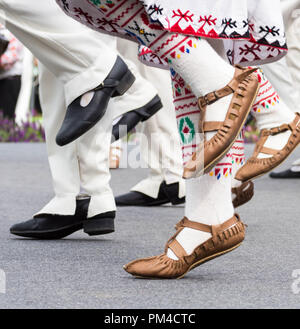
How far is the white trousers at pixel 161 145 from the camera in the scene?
3.68 meters

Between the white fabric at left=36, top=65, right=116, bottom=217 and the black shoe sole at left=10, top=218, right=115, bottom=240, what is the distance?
31mm

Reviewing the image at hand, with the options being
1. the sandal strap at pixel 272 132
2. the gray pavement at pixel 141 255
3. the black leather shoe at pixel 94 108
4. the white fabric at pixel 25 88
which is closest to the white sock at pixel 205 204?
the gray pavement at pixel 141 255

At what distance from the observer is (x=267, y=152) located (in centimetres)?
255

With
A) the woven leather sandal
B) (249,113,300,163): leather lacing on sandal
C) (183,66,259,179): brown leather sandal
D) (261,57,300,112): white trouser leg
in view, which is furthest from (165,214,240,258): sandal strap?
the woven leather sandal

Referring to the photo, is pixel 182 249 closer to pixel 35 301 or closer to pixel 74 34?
pixel 35 301

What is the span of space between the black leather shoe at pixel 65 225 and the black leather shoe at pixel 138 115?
100 centimetres

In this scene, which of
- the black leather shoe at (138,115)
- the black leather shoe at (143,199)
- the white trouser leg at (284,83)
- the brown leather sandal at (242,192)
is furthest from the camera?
the white trouser leg at (284,83)

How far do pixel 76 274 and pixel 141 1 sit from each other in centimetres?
68

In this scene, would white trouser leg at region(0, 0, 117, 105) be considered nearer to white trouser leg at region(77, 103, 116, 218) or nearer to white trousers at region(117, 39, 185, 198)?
white trouser leg at region(77, 103, 116, 218)

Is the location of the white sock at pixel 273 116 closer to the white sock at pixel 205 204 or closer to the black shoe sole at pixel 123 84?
the black shoe sole at pixel 123 84

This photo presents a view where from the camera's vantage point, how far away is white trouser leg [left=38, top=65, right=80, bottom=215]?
2.66 meters

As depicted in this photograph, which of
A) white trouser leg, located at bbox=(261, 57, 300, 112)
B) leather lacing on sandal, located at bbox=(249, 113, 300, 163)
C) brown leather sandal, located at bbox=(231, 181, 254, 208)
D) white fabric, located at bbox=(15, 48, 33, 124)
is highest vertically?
leather lacing on sandal, located at bbox=(249, 113, 300, 163)

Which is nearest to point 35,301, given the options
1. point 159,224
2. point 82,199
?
Result: point 82,199

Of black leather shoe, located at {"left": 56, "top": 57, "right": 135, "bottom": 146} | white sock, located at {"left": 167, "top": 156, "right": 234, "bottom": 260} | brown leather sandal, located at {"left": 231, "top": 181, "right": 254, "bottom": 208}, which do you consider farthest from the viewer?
brown leather sandal, located at {"left": 231, "top": 181, "right": 254, "bottom": 208}
